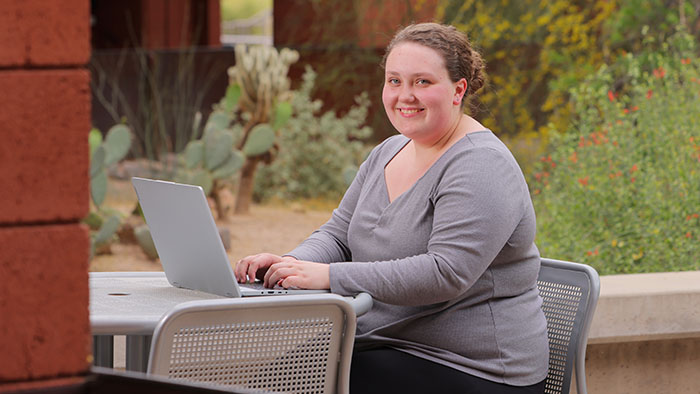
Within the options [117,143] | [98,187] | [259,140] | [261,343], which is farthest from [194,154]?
[261,343]

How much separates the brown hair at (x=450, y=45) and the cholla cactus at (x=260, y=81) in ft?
20.8

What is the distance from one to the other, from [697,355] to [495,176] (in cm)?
171

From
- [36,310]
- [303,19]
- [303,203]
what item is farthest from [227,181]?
[36,310]

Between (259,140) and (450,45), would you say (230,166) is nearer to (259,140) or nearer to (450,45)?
(259,140)

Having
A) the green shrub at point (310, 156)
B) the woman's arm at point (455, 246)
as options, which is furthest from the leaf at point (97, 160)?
the woman's arm at point (455, 246)

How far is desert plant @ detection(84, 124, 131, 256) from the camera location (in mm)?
6512

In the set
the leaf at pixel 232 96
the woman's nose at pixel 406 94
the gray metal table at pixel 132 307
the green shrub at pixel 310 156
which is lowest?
the green shrub at pixel 310 156

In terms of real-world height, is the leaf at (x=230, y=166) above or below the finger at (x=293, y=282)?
below

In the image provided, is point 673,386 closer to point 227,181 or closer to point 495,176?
point 495,176

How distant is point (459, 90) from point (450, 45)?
12 cm

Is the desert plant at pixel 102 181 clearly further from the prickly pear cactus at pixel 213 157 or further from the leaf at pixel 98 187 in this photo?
the prickly pear cactus at pixel 213 157

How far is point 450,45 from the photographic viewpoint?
8.58ft

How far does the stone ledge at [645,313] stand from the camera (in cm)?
346

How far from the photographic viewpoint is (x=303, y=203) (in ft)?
32.8
